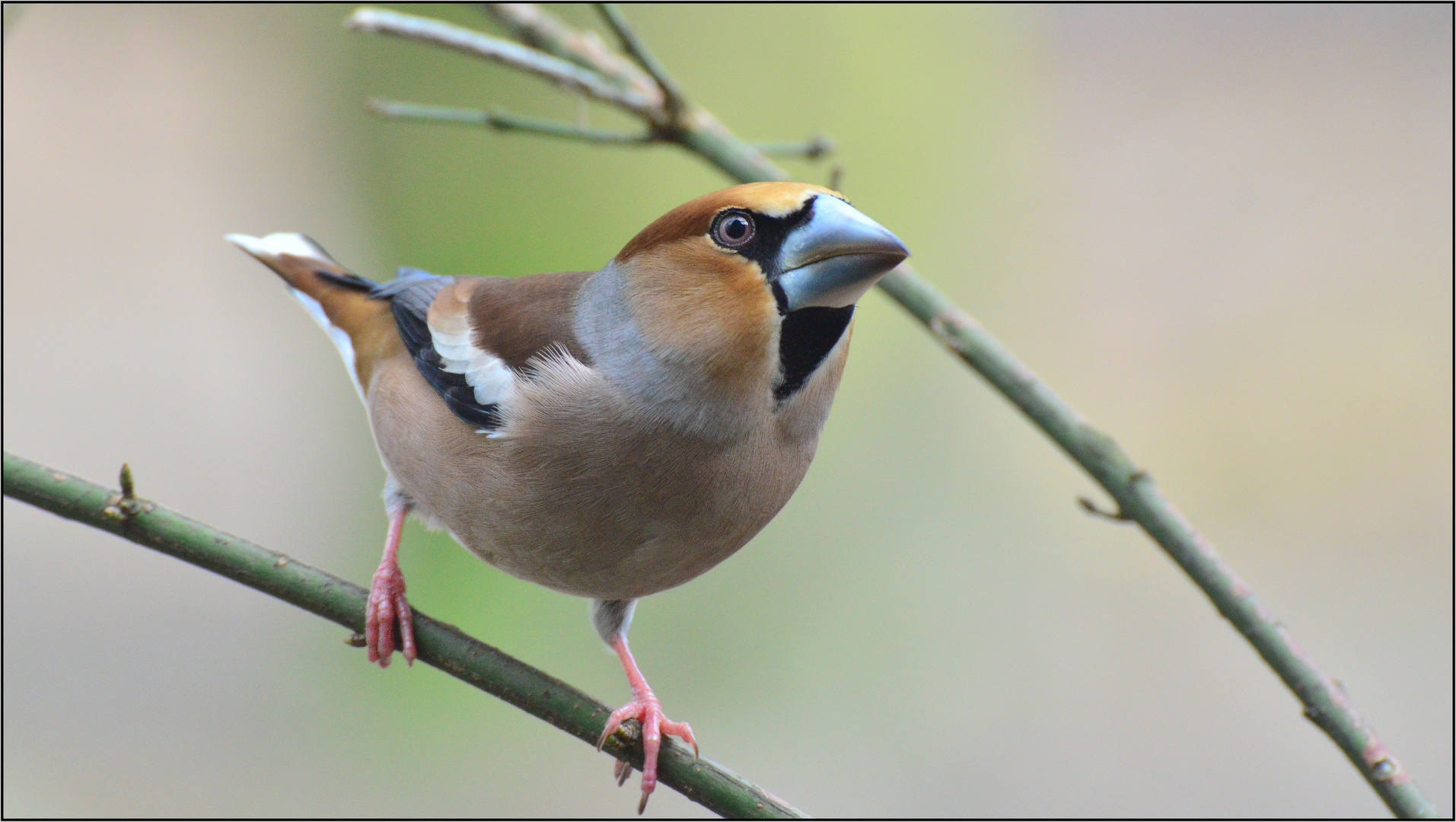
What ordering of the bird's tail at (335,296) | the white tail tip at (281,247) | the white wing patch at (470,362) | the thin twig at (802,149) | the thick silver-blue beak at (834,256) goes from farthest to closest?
the white tail tip at (281,247) → the bird's tail at (335,296) → the thin twig at (802,149) → the white wing patch at (470,362) → the thick silver-blue beak at (834,256)

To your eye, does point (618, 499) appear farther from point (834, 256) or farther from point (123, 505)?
Result: point (123, 505)

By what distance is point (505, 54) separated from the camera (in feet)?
8.66

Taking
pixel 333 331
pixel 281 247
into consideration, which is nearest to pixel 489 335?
pixel 333 331

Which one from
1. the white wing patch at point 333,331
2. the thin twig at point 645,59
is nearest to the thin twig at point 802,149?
the thin twig at point 645,59

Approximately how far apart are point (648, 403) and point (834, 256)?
0.50 metres

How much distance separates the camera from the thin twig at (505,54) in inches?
104

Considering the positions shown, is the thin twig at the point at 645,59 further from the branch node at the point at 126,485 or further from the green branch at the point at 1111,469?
the branch node at the point at 126,485

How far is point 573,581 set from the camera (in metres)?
2.21

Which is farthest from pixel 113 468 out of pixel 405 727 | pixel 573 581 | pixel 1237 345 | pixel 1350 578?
pixel 1350 578

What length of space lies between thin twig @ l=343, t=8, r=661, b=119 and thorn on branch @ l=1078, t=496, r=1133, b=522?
1.38 metres

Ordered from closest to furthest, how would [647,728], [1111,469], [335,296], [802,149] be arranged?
[647,728] < [1111,469] < [802,149] < [335,296]

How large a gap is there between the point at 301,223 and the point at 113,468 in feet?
4.45

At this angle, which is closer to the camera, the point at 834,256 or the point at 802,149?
the point at 834,256

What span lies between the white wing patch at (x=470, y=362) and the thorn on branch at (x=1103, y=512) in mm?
1228
